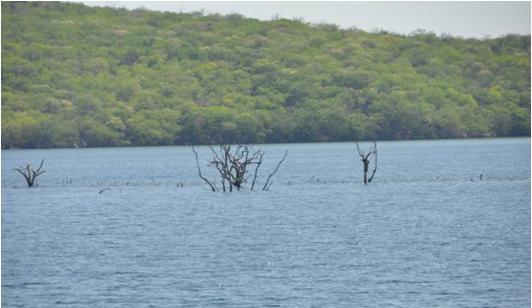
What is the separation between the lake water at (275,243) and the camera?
3859cm

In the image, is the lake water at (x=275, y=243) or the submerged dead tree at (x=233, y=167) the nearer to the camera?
the lake water at (x=275, y=243)

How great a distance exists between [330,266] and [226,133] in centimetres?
14721

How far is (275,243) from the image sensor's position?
2029 inches

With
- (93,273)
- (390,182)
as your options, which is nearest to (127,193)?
(390,182)

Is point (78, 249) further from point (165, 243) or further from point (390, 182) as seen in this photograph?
point (390, 182)

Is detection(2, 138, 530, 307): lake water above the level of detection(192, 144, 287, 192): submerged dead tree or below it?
below

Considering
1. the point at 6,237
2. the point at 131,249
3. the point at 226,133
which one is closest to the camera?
the point at 131,249

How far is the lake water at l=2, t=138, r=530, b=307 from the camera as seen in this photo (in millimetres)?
38594

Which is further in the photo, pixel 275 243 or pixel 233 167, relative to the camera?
pixel 233 167

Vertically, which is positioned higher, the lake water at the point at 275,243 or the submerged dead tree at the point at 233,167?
the submerged dead tree at the point at 233,167

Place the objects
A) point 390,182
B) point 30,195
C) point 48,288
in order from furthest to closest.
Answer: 1. point 390,182
2. point 30,195
3. point 48,288

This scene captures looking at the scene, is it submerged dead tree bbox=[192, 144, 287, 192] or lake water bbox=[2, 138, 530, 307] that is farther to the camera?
submerged dead tree bbox=[192, 144, 287, 192]

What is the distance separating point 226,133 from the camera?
191 meters

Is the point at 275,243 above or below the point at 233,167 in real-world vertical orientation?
below
